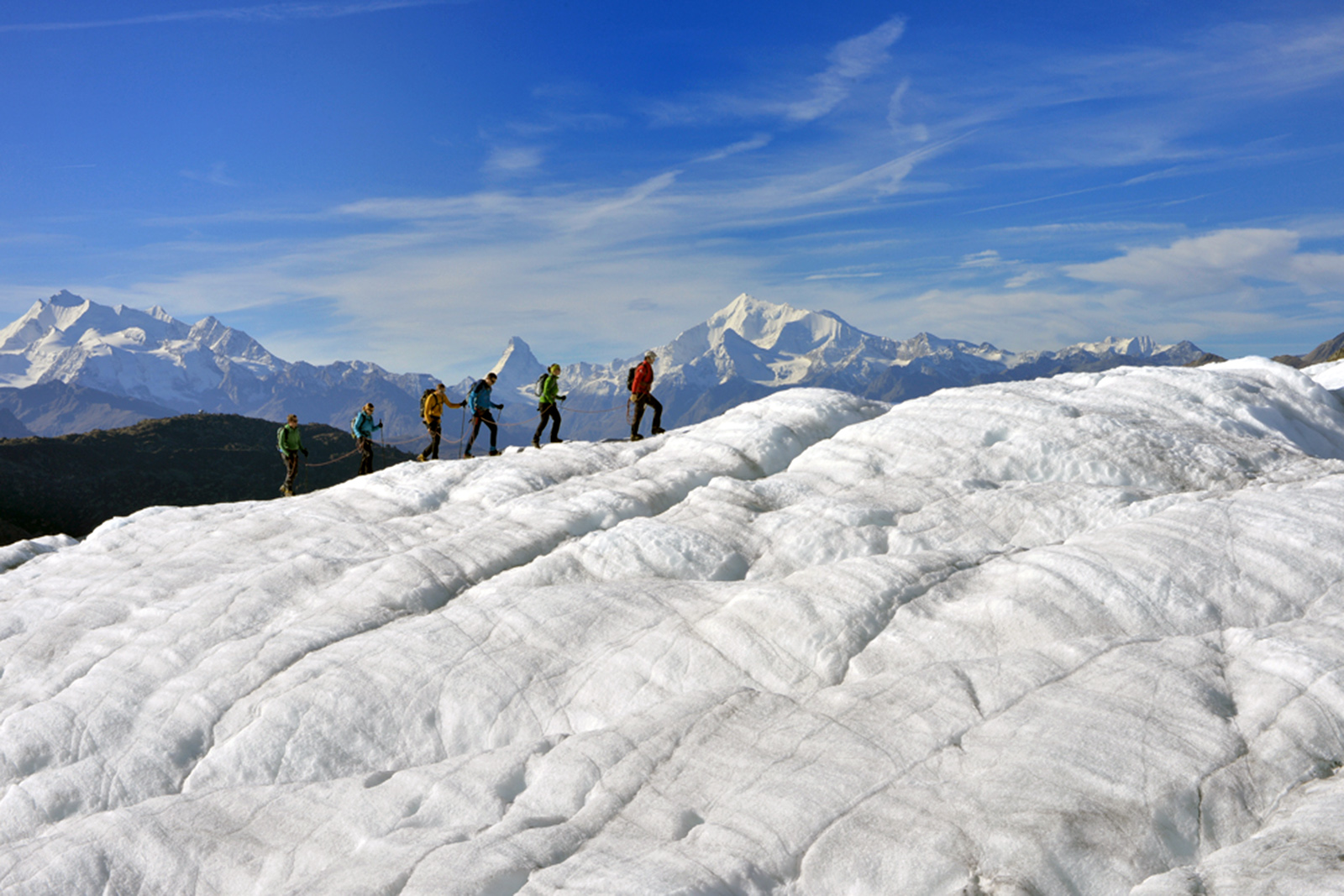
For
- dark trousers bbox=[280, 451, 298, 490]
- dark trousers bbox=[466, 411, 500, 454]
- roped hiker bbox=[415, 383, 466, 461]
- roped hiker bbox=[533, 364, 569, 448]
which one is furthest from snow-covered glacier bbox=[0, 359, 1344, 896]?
dark trousers bbox=[280, 451, 298, 490]

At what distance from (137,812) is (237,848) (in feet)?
7.02

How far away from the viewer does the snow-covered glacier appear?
9.52m

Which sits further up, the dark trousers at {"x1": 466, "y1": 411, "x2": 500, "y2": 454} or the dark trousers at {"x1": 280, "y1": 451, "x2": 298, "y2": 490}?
the dark trousers at {"x1": 466, "y1": 411, "x2": 500, "y2": 454}

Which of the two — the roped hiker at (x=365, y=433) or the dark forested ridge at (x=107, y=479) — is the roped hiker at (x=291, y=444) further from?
the dark forested ridge at (x=107, y=479)

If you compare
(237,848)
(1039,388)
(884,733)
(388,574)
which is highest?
(1039,388)

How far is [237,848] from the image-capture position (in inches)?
450

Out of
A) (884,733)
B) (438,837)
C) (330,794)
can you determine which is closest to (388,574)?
(330,794)

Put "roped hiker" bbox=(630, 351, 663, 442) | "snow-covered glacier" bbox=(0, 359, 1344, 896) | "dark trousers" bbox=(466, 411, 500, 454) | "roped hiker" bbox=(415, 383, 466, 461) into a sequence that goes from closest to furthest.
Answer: "snow-covered glacier" bbox=(0, 359, 1344, 896) → "roped hiker" bbox=(630, 351, 663, 442) → "dark trousers" bbox=(466, 411, 500, 454) → "roped hiker" bbox=(415, 383, 466, 461)

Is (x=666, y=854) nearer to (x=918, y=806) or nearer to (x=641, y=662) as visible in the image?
(x=918, y=806)

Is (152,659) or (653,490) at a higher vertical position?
(653,490)

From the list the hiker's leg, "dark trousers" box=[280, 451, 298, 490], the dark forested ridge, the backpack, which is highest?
the backpack

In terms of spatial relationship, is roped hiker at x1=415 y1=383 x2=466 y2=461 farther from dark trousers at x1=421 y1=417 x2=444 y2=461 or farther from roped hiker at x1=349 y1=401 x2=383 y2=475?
roped hiker at x1=349 y1=401 x2=383 y2=475

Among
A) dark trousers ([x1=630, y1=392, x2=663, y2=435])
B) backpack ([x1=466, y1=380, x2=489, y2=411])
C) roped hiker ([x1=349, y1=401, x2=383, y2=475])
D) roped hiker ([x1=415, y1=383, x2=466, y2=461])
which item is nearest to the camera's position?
dark trousers ([x1=630, y1=392, x2=663, y2=435])

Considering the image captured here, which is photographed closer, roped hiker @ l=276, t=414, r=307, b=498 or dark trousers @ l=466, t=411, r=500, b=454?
dark trousers @ l=466, t=411, r=500, b=454
